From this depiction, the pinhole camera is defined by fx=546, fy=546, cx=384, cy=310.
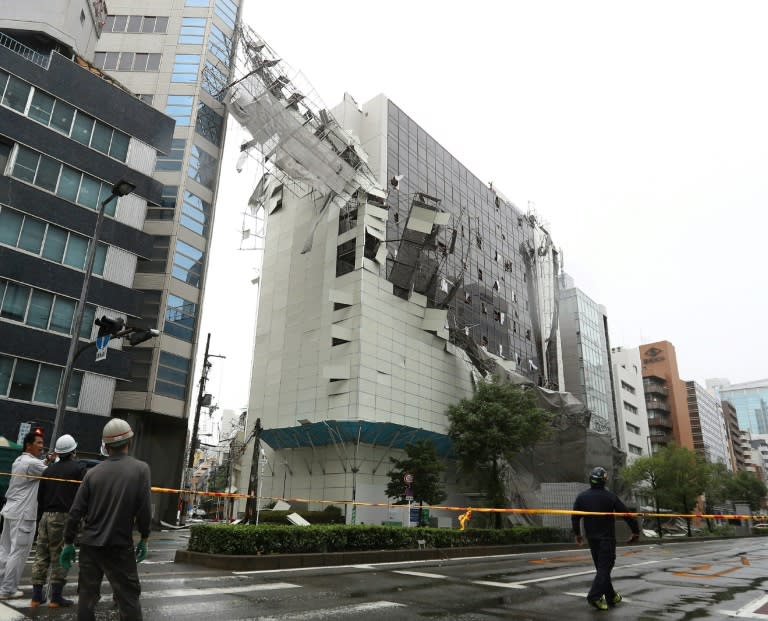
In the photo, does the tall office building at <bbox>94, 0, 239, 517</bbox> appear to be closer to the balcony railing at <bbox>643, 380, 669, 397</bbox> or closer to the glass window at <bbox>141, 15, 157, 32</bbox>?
the glass window at <bbox>141, 15, 157, 32</bbox>

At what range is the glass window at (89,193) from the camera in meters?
25.1

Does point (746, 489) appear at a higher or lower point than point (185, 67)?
lower

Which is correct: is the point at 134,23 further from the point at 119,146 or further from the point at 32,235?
the point at 32,235

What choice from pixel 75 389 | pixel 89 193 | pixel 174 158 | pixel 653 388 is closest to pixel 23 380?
pixel 75 389

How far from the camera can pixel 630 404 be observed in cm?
7406

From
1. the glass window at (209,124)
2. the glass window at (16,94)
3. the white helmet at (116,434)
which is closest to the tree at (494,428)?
the glass window at (209,124)

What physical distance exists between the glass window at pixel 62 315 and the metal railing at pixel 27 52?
36.8ft

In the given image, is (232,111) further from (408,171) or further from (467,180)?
(467,180)

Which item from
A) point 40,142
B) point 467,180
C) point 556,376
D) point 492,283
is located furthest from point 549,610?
point 556,376

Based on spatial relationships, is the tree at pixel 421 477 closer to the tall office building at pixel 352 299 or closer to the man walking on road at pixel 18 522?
the tall office building at pixel 352 299

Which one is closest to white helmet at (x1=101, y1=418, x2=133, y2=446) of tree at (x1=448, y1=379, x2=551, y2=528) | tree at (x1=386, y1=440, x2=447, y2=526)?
tree at (x1=386, y1=440, x2=447, y2=526)

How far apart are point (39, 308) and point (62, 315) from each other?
0.95 meters

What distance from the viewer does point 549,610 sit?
6648 millimetres

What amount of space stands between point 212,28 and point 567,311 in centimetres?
4713
